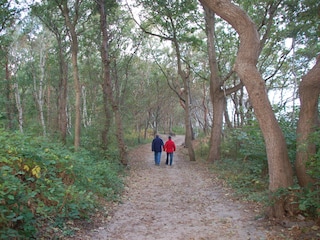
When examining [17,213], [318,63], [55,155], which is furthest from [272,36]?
[17,213]

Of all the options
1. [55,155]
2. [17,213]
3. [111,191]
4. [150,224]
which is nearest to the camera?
[17,213]

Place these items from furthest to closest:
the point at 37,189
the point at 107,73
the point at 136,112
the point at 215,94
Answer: the point at 136,112 < the point at 215,94 < the point at 107,73 < the point at 37,189

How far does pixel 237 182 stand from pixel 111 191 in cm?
407

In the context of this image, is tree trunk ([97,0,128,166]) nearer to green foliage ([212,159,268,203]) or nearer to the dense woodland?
the dense woodland

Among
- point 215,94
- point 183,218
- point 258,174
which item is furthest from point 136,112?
point 183,218

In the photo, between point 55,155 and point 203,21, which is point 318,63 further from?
point 203,21

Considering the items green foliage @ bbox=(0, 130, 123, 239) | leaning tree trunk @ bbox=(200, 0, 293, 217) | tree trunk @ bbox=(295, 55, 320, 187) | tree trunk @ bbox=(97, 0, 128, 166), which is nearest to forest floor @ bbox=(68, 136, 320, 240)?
green foliage @ bbox=(0, 130, 123, 239)

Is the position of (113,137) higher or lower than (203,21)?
lower

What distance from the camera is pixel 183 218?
6.36 meters

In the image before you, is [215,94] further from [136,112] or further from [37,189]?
[136,112]

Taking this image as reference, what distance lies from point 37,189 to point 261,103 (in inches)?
172

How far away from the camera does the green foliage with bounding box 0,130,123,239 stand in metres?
3.90

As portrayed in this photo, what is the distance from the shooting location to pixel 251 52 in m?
5.62

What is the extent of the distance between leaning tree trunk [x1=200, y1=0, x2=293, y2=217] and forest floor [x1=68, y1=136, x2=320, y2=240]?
2.16ft
